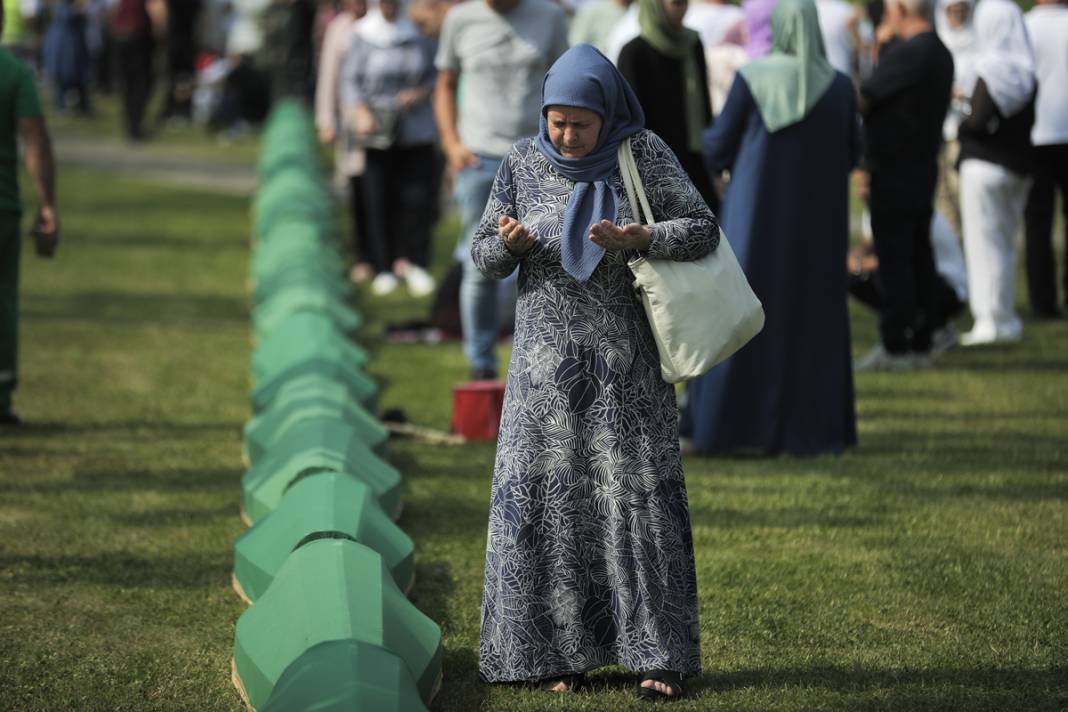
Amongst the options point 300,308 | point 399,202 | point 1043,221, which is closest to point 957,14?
point 1043,221

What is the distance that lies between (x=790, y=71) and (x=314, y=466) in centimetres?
297

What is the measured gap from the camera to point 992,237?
11.1m

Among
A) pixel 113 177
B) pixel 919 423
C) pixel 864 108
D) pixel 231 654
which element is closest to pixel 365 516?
pixel 231 654

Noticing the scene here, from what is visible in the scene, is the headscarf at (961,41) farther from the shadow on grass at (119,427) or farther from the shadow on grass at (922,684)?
the shadow on grass at (922,684)

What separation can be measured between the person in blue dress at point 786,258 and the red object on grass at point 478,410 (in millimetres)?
1027

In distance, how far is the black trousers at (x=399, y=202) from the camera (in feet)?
43.7

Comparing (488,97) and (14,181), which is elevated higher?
(488,97)

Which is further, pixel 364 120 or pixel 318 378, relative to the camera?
pixel 364 120

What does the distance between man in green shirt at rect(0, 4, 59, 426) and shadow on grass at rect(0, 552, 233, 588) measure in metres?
2.40

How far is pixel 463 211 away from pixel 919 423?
2.68m

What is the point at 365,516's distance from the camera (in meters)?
5.77

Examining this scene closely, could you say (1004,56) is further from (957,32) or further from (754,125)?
(754,125)

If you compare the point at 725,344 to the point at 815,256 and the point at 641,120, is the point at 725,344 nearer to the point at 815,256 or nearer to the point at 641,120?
the point at 641,120

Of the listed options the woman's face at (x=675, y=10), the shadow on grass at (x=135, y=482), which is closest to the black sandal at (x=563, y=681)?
the shadow on grass at (x=135, y=482)
